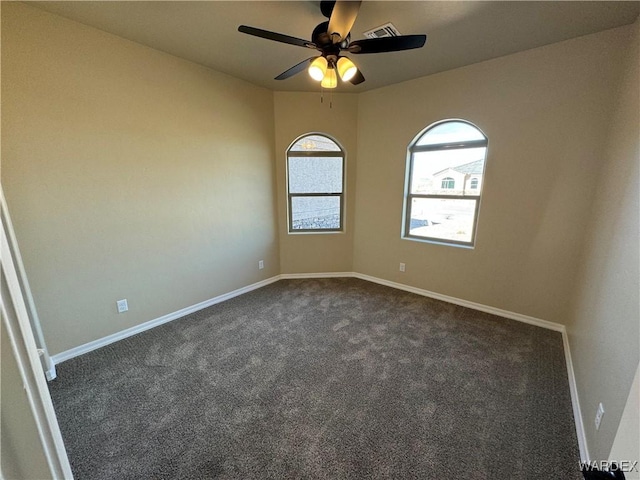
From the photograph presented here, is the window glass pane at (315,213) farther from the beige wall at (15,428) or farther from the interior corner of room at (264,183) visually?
the beige wall at (15,428)

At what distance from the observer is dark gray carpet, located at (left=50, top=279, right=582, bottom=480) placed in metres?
1.47

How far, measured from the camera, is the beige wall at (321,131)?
12.0ft

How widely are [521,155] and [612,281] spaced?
5.10ft

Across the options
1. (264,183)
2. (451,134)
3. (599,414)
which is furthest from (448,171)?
(599,414)

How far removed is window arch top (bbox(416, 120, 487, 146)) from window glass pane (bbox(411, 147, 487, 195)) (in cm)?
11

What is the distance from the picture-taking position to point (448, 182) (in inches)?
129

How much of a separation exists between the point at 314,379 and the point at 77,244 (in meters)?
2.34

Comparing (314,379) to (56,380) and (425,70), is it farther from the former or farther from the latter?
(425,70)

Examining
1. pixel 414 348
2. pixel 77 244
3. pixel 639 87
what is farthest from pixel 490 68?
pixel 77 244

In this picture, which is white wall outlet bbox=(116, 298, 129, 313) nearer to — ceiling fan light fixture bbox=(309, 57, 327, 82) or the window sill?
ceiling fan light fixture bbox=(309, 57, 327, 82)

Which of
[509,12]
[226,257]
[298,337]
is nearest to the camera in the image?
[509,12]

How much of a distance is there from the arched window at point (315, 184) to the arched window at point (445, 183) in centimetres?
105

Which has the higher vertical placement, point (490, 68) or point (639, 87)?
point (490, 68)

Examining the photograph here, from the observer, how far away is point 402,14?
195 centimetres
